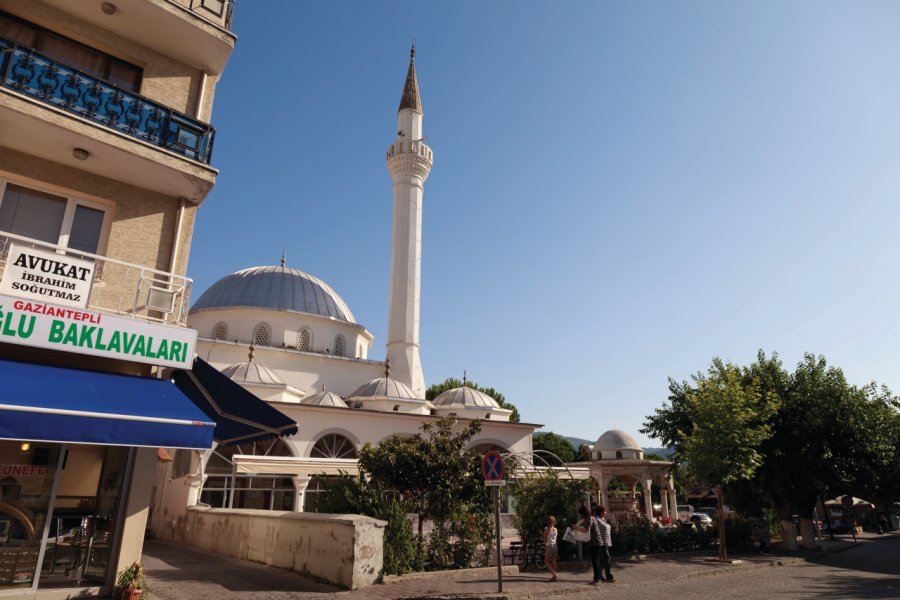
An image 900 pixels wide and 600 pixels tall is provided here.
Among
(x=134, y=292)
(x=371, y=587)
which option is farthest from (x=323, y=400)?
(x=134, y=292)

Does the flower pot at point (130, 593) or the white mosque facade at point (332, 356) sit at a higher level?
the white mosque facade at point (332, 356)

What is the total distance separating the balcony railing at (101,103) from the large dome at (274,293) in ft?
81.8

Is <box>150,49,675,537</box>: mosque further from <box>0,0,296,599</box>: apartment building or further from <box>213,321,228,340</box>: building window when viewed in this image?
<box>0,0,296,599</box>: apartment building

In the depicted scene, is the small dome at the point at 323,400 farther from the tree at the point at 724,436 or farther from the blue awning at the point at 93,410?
the blue awning at the point at 93,410

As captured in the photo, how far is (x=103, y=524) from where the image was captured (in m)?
7.54

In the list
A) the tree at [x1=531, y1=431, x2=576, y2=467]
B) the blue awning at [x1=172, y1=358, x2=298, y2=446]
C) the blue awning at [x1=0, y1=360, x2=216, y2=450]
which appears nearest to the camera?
the blue awning at [x1=0, y1=360, x2=216, y2=450]

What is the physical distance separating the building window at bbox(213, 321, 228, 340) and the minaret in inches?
360

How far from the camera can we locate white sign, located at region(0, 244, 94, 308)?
6863mm

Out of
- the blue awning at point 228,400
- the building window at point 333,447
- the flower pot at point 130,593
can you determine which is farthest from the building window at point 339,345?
the flower pot at point 130,593

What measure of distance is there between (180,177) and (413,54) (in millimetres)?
36518

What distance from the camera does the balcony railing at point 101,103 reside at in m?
7.53

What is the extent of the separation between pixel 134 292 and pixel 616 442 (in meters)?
27.1

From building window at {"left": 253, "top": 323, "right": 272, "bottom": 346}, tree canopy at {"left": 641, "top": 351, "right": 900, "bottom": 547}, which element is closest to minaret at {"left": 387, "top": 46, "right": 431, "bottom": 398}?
building window at {"left": 253, "top": 323, "right": 272, "bottom": 346}

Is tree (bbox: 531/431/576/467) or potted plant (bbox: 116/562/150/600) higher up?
tree (bbox: 531/431/576/467)
